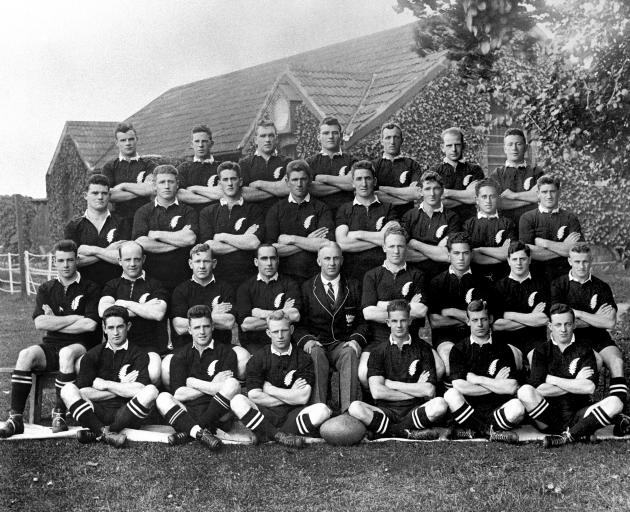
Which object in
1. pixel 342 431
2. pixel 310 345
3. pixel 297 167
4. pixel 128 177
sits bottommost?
pixel 342 431

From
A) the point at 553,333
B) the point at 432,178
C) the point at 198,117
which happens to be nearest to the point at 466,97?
the point at 198,117

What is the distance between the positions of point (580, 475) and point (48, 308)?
4413 millimetres

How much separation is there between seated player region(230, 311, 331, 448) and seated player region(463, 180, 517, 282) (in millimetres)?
1792

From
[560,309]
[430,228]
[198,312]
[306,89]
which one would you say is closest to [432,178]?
[430,228]

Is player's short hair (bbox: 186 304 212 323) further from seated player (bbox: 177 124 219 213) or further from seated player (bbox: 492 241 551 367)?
seated player (bbox: 492 241 551 367)

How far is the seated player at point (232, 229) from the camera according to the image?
23.4ft

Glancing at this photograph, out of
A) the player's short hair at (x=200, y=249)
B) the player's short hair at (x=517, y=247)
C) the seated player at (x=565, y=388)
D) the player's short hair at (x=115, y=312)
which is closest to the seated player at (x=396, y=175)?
the player's short hair at (x=517, y=247)

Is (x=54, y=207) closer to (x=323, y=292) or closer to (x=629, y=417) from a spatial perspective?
(x=323, y=292)

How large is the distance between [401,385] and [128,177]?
132 inches

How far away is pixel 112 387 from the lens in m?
6.37

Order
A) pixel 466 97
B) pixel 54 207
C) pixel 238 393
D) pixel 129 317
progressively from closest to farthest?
pixel 238 393 < pixel 129 317 < pixel 466 97 < pixel 54 207

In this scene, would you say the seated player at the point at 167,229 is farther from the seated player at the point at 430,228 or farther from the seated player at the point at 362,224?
the seated player at the point at 430,228

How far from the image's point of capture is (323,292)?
22.4 ft

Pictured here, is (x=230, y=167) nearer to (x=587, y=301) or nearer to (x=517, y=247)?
(x=517, y=247)
